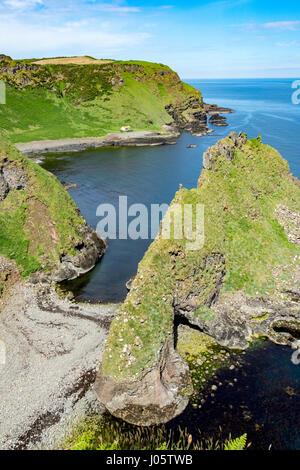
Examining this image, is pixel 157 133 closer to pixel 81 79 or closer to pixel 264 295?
pixel 81 79

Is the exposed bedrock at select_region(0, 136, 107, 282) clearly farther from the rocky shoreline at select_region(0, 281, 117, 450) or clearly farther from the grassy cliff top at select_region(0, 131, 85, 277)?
the rocky shoreline at select_region(0, 281, 117, 450)

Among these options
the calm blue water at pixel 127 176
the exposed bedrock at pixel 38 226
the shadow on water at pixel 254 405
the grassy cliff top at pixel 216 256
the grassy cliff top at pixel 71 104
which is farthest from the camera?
the grassy cliff top at pixel 71 104

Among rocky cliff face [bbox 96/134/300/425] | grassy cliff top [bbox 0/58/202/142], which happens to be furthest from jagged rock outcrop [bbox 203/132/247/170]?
grassy cliff top [bbox 0/58/202/142]

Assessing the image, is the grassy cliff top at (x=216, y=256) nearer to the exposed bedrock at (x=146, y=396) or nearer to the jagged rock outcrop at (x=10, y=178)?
the exposed bedrock at (x=146, y=396)

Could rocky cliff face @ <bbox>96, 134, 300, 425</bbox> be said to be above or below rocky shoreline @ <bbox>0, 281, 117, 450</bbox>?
above

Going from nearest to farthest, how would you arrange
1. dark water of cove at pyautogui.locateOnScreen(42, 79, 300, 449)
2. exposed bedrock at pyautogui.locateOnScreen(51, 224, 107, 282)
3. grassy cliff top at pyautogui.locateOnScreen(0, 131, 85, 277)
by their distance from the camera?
dark water of cove at pyautogui.locateOnScreen(42, 79, 300, 449) < grassy cliff top at pyautogui.locateOnScreen(0, 131, 85, 277) < exposed bedrock at pyautogui.locateOnScreen(51, 224, 107, 282)

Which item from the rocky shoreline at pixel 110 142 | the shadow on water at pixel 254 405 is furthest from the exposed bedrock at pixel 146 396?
the rocky shoreline at pixel 110 142

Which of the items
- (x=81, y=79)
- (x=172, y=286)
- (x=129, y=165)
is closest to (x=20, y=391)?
(x=172, y=286)
